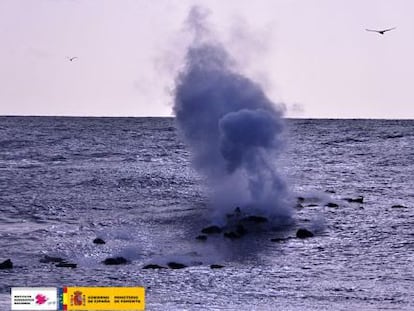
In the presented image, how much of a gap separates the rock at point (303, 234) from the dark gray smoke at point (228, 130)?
8090 millimetres

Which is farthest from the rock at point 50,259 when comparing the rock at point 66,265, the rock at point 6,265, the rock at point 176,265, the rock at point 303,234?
the rock at point 303,234

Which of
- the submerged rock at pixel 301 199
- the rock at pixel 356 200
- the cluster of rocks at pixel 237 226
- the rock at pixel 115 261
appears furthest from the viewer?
the rock at pixel 356 200

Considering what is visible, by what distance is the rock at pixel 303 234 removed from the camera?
40375 mm

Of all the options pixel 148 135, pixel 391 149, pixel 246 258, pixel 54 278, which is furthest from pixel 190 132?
pixel 148 135

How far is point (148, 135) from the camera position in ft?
460

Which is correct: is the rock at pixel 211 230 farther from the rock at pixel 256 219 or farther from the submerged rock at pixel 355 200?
the submerged rock at pixel 355 200

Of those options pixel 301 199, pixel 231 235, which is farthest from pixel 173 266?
pixel 301 199

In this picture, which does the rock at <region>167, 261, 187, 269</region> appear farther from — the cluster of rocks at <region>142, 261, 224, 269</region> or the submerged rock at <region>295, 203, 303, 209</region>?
the submerged rock at <region>295, 203, 303, 209</region>

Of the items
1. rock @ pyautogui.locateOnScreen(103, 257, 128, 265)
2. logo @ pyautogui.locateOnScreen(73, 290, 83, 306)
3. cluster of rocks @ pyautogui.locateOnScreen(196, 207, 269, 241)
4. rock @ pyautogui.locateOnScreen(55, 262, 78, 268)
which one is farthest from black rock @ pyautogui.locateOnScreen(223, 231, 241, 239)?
logo @ pyautogui.locateOnScreen(73, 290, 83, 306)

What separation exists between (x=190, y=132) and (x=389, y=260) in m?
25.3

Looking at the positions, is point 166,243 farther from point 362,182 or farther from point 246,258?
point 362,182

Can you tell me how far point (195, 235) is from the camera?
41.3m

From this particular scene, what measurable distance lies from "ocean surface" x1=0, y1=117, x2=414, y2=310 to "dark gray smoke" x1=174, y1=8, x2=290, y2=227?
5.09 feet

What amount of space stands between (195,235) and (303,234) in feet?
15.2
